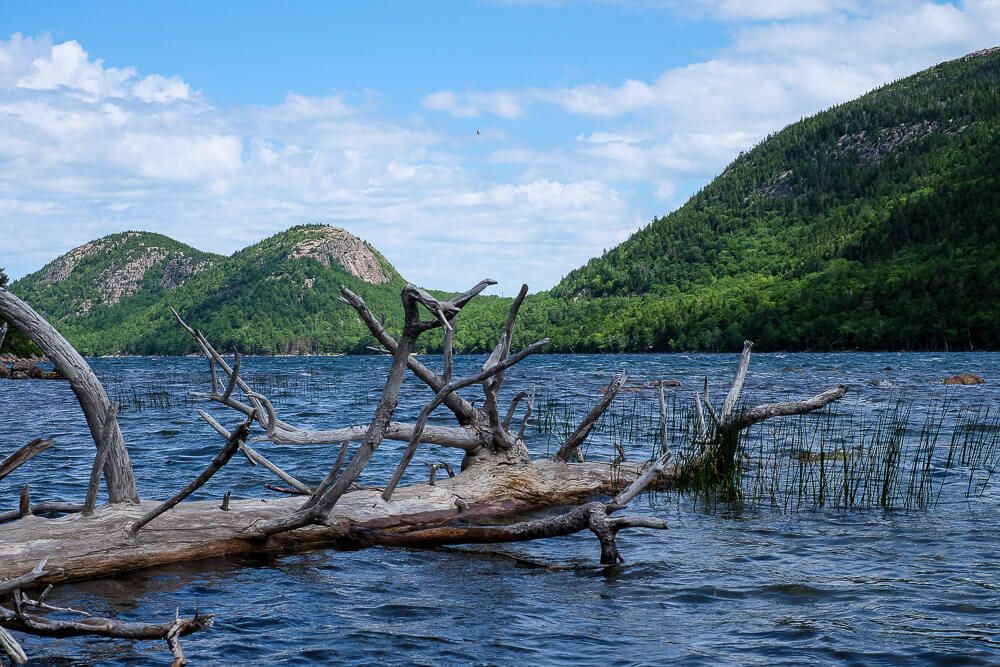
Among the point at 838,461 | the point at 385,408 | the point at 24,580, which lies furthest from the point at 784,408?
the point at 24,580

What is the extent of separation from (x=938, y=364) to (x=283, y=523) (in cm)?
6024

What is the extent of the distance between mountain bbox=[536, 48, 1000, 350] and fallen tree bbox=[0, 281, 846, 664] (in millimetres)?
88020

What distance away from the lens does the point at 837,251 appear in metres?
138

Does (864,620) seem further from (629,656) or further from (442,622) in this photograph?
(442,622)

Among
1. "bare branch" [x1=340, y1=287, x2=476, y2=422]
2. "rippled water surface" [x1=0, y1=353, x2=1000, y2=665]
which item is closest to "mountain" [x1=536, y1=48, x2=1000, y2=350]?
"rippled water surface" [x1=0, y1=353, x2=1000, y2=665]

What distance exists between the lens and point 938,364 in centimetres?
6025

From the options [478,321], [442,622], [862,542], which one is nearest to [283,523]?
[442,622]

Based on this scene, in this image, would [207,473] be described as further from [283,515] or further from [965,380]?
[965,380]

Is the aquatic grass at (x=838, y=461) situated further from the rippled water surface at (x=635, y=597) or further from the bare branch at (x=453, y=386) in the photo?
the bare branch at (x=453, y=386)

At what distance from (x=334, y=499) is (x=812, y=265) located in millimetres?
136366

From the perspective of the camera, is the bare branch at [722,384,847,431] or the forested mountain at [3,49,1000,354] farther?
the forested mountain at [3,49,1000,354]

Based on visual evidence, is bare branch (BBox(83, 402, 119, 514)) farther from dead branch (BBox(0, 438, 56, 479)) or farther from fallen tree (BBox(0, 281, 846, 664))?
dead branch (BBox(0, 438, 56, 479))

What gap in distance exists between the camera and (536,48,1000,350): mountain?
10231 centimetres

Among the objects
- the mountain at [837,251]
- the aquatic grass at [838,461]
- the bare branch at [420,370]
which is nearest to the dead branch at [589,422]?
the bare branch at [420,370]
